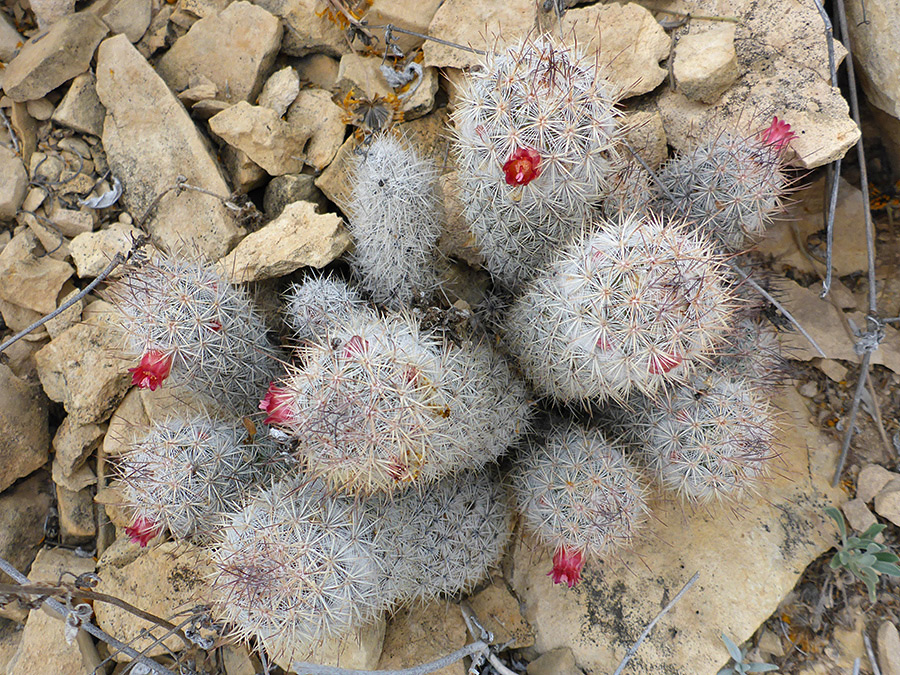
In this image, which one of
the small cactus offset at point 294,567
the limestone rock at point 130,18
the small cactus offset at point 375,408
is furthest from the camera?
the limestone rock at point 130,18

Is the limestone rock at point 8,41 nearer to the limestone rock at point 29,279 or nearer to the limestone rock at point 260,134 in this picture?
the limestone rock at point 29,279

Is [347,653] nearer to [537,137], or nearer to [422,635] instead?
[422,635]

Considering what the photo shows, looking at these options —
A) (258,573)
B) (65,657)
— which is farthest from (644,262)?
(65,657)

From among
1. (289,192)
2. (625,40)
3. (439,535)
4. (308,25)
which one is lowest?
(439,535)

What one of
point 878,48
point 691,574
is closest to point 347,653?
point 691,574

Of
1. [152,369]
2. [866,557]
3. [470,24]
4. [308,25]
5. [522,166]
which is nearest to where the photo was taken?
[522,166]

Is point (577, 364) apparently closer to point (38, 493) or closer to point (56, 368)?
point (56, 368)

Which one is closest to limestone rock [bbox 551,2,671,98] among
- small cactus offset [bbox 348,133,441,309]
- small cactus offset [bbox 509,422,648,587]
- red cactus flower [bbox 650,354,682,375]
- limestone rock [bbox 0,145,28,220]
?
small cactus offset [bbox 348,133,441,309]

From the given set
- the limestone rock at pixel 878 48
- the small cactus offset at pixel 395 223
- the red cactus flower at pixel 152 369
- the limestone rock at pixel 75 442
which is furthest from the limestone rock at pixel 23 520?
the limestone rock at pixel 878 48
